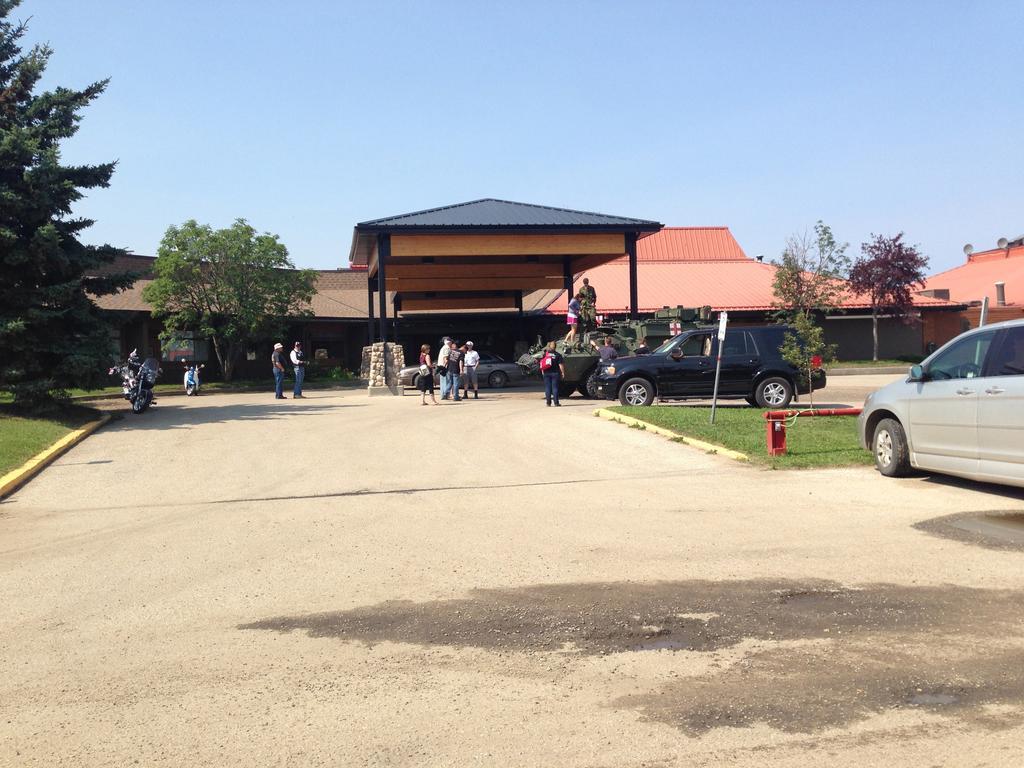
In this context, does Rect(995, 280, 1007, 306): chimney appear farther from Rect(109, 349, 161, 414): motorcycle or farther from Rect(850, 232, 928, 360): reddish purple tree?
Rect(109, 349, 161, 414): motorcycle

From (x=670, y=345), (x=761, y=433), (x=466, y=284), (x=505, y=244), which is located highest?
(x=505, y=244)

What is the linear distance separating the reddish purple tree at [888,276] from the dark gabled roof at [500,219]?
16.6 metres

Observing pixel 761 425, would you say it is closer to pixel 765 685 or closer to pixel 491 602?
pixel 491 602

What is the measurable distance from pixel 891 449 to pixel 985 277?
51.8 meters

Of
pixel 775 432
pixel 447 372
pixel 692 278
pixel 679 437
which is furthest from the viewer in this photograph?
pixel 692 278

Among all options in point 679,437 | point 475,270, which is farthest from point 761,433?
point 475,270

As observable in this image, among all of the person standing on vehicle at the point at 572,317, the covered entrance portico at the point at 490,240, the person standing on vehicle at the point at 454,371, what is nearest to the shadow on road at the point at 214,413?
the person standing on vehicle at the point at 454,371

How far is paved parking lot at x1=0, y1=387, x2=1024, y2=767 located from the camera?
4.08m

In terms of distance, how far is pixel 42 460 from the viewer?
1404cm

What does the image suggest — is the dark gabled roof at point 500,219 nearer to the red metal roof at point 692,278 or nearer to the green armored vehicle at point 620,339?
the green armored vehicle at point 620,339

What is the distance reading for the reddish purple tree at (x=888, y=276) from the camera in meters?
42.3

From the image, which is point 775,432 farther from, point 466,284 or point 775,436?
point 466,284

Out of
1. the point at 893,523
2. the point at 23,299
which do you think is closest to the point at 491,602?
the point at 893,523

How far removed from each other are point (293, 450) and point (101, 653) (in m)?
9.80
